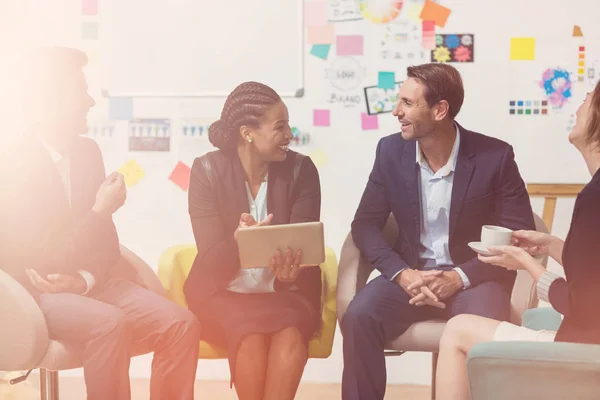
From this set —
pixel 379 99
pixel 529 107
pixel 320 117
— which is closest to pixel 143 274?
pixel 320 117

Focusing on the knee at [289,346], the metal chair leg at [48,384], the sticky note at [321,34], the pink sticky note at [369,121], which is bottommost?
the metal chair leg at [48,384]

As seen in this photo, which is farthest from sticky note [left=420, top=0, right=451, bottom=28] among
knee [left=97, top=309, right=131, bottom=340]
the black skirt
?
knee [left=97, top=309, right=131, bottom=340]

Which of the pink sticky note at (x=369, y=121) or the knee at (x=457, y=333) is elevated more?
the pink sticky note at (x=369, y=121)

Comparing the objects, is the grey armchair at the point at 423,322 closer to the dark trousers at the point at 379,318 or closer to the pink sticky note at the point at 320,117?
the dark trousers at the point at 379,318

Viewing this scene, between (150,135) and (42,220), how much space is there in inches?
29.2

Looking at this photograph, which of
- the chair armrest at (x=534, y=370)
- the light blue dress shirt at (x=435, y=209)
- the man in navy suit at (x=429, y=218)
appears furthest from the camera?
the light blue dress shirt at (x=435, y=209)

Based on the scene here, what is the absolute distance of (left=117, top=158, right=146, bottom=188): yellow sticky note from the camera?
273 centimetres

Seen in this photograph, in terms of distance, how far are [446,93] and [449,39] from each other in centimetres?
41

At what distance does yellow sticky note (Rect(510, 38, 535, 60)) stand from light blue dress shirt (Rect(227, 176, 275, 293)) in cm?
118

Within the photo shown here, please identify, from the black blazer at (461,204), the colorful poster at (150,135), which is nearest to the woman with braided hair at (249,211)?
the black blazer at (461,204)

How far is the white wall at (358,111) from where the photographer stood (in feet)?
8.64

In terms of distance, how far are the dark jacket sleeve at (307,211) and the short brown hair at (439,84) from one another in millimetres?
480

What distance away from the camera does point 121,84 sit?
2.69 m

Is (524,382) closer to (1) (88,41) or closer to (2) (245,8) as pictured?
(2) (245,8)
